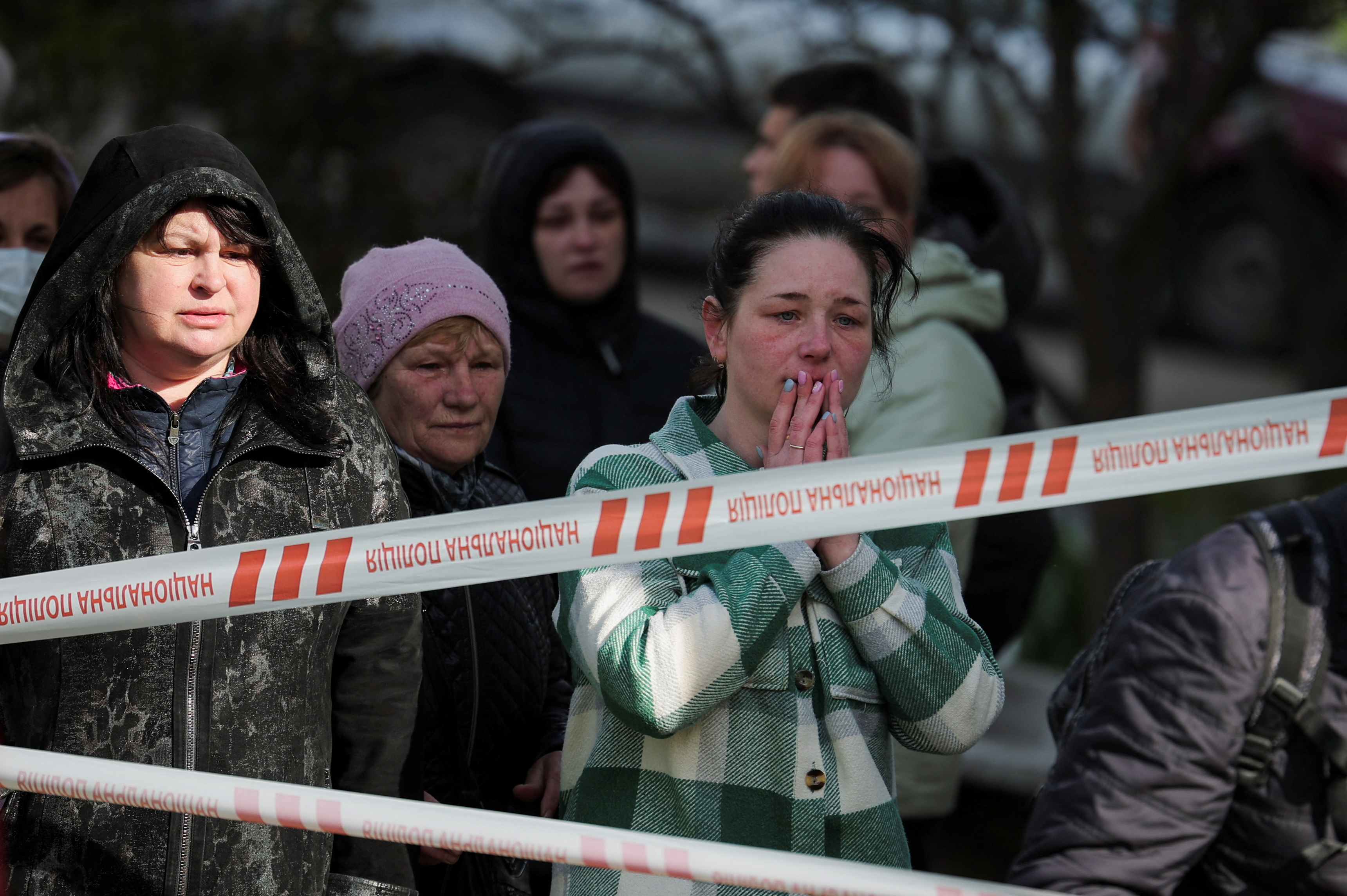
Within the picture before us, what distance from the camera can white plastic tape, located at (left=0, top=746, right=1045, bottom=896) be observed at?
209cm

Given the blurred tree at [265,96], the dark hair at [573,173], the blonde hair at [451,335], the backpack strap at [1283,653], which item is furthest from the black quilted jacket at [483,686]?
the blurred tree at [265,96]

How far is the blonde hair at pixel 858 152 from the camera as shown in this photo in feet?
13.1

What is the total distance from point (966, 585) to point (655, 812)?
68.7 inches

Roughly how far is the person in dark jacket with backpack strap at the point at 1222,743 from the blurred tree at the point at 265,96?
196 inches

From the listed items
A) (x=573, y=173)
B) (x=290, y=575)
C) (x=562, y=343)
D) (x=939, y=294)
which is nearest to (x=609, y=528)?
(x=290, y=575)

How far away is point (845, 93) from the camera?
14.9 ft

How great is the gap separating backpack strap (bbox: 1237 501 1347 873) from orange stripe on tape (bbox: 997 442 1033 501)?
1.15 ft

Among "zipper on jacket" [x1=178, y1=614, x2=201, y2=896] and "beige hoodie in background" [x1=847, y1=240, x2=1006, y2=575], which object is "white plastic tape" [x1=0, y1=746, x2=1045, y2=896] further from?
"beige hoodie in background" [x1=847, y1=240, x2=1006, y2=575]

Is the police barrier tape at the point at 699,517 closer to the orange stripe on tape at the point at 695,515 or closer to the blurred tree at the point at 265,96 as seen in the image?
the orange stripe on tape at the point at 695,515

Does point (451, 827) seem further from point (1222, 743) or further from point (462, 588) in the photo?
point (1222, 743)

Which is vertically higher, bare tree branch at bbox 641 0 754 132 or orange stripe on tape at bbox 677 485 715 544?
bare tree branch at bbox 641 0 754 132

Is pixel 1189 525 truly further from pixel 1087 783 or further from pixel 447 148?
pixel 1087 783

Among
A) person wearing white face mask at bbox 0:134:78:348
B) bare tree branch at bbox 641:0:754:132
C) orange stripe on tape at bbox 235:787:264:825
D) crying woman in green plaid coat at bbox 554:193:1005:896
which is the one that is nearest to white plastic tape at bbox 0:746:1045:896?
orange stripe on tape at bbox 235:787:264:825

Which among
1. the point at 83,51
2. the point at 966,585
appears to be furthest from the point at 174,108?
the point at 966,585
